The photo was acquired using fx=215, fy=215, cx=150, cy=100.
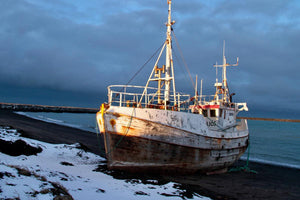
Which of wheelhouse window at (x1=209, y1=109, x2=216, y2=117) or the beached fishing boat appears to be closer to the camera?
the beached fishing boat

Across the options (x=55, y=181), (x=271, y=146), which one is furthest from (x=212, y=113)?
(x=271, y=146)

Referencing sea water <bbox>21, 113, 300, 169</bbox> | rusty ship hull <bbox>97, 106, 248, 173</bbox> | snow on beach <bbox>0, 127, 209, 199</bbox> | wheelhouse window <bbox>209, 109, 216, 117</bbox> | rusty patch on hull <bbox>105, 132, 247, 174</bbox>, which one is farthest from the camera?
sea water <bbox>21, 113, 300, 169</bbox>

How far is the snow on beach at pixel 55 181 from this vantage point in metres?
5.39

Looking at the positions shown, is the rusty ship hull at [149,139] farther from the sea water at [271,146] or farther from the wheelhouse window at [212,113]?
the wheelhouse window at [212,113]

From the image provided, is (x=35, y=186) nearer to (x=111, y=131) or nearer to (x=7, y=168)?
(x=7, y=168)

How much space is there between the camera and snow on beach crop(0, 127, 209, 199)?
17.7 feet

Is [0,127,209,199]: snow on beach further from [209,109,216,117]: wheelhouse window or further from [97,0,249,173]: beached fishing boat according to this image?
[209,109,216,117]: wheelhouse window

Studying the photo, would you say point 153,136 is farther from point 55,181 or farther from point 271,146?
point 271,146

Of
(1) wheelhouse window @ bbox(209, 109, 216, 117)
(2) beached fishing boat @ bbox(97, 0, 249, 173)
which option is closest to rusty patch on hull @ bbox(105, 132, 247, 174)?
(2) beached fishing boat @ bbox(97, 0, 249, 173)

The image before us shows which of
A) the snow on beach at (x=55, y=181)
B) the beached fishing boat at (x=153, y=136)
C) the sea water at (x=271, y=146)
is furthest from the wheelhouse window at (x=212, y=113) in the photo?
the sea water at (x=271, y=146)

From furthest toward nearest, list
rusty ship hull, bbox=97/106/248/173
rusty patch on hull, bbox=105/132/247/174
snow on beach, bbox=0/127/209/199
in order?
1. rusty patch on hull, bbox=105/132/247/174
2. rusty ship hull, bbox=97/106/248/173
3. snow on beach, bbox=0/127/209/199

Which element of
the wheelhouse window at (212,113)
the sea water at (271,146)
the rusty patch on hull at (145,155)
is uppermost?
the wheelhouse window at (212,113)

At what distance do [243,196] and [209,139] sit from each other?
3188 millimetres

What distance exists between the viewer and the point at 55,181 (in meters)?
6.60
